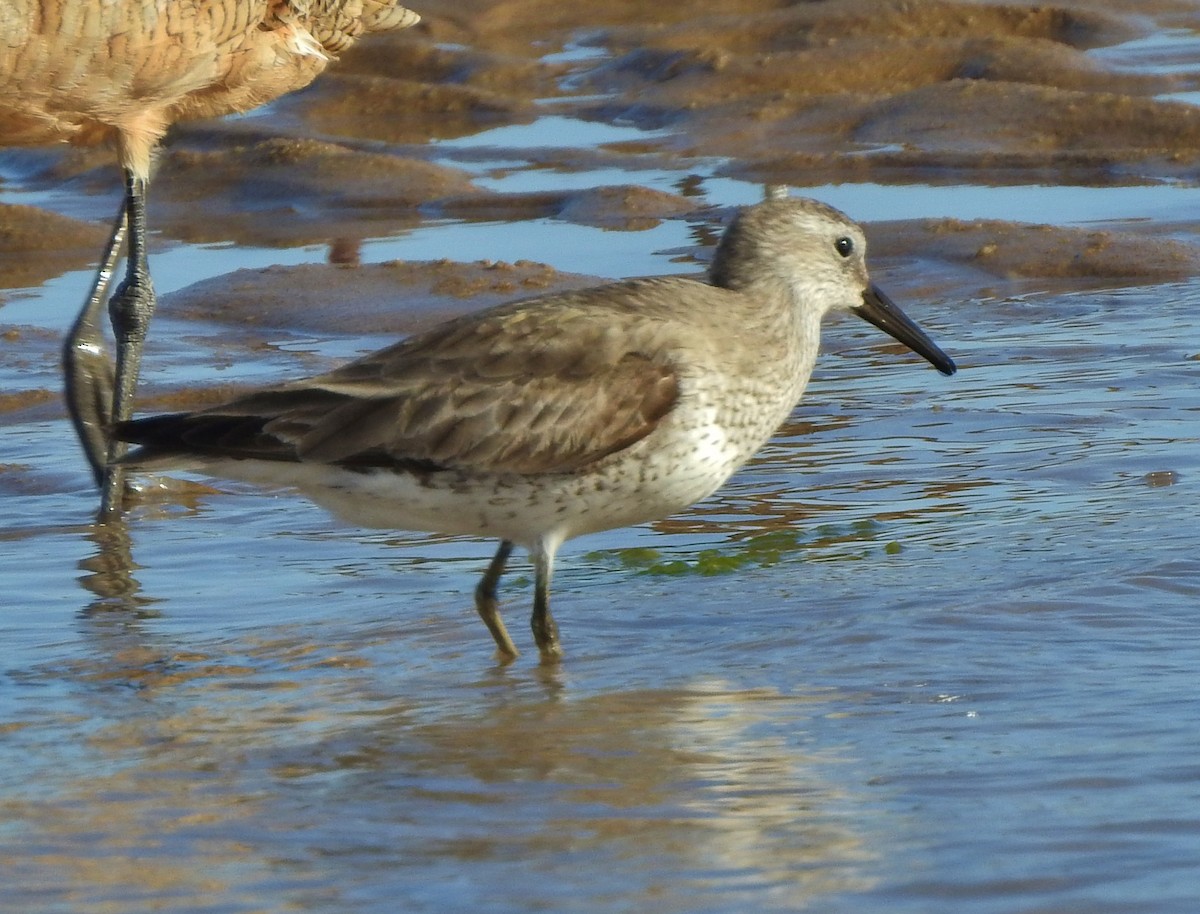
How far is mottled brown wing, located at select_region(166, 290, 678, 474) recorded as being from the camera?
18.2ft

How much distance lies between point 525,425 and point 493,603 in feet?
1.77

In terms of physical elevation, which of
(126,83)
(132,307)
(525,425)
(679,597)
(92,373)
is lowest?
(679,597)

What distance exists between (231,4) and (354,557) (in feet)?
7.55

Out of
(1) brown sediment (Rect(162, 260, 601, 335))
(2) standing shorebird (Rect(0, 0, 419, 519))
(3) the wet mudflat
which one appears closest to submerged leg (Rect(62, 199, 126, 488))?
(2) standing shorebird (Rect(0, 0, 419, 519))

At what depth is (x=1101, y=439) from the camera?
741 centimetres

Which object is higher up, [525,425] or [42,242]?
[525,425]

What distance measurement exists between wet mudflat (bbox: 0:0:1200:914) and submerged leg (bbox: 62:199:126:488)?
0.59ft

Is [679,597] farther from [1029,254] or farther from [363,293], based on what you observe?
[1029,254]

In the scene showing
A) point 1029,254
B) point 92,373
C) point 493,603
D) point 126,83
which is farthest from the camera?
point 1029,254

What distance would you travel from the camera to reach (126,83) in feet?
25.8

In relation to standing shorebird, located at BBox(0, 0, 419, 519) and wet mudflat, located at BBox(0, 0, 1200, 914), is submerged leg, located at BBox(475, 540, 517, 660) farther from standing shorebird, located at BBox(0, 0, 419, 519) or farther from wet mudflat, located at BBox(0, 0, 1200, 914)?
standing shorebird, located at BBox(0, 0, 419, 519)

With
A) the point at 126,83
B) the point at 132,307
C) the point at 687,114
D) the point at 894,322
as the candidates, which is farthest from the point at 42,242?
the point at 894,322

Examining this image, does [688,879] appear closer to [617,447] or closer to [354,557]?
[617,447]

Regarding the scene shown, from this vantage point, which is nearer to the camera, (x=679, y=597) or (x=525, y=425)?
(x=525, y=425)
